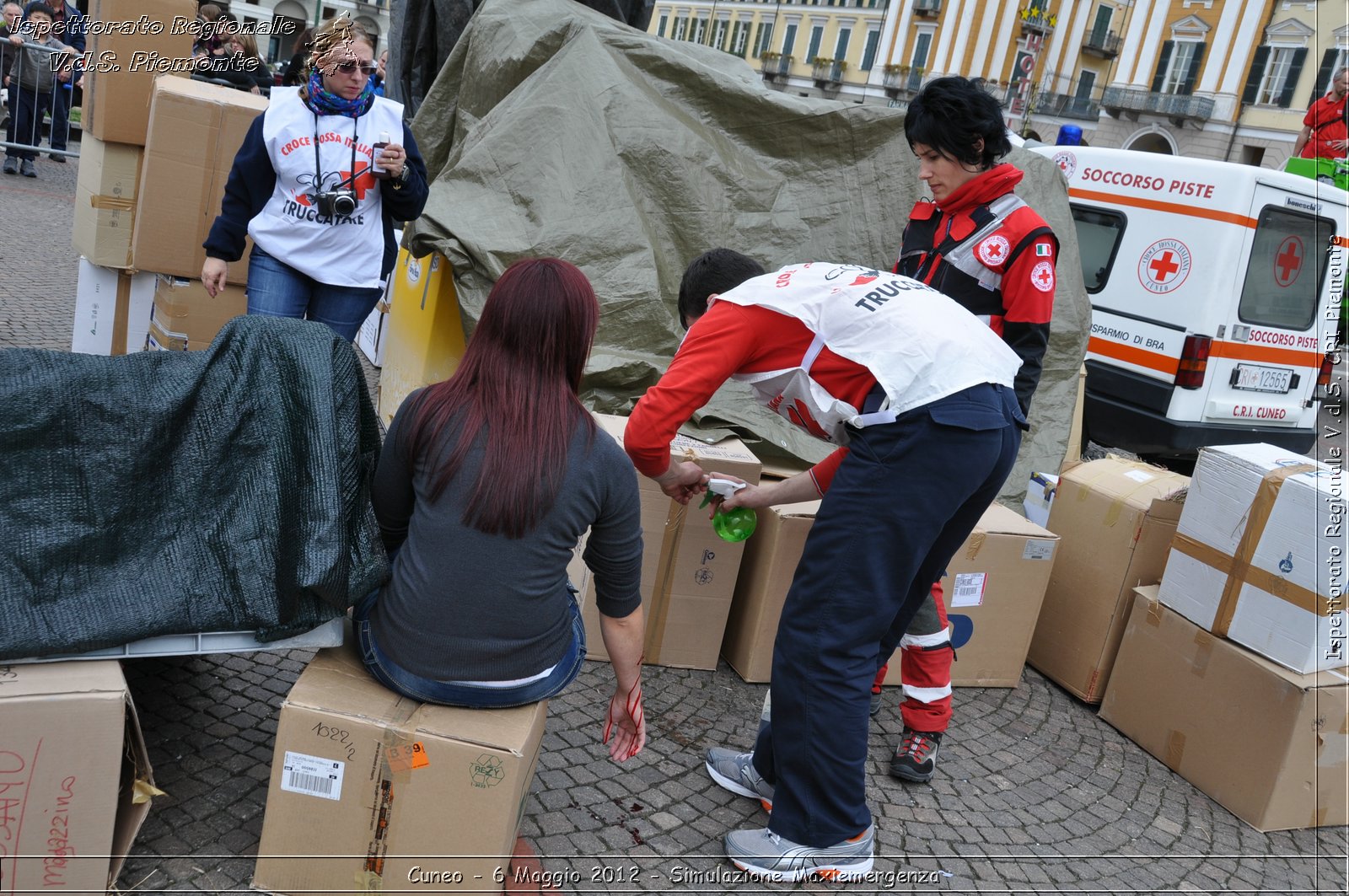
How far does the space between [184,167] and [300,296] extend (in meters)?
1.29

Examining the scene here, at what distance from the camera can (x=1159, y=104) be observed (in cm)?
4162

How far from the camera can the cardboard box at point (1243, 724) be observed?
3242 millimetres

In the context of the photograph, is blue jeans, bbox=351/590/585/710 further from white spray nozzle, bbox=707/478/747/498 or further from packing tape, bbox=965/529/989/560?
packing tape, bbox=965/529/989/560

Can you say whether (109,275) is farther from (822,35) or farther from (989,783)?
(822,35)

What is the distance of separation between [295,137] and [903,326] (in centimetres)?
221

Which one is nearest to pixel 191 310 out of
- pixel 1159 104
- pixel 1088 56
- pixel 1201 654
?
pixel 1201 654

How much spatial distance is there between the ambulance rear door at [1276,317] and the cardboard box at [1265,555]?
302 cm

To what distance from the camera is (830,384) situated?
2.54 m

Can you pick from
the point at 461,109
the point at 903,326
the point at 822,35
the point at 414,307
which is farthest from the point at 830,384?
the point at 822,35

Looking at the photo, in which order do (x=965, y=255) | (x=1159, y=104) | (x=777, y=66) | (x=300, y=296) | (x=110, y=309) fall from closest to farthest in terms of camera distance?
(x=965, y=255) → (x=300, y=296) → (x=110, y=309) → (x=1159, y=104) → (x=777, y=66)

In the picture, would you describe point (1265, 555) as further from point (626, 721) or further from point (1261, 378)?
point (1261, 378)

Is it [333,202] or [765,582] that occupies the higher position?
[333,202]

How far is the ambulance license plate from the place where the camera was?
6430 millimetres

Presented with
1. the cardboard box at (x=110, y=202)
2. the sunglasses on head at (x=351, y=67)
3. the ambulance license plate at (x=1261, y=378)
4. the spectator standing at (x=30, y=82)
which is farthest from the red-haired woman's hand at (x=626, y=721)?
the spectator standing at (x=30, y=82)
